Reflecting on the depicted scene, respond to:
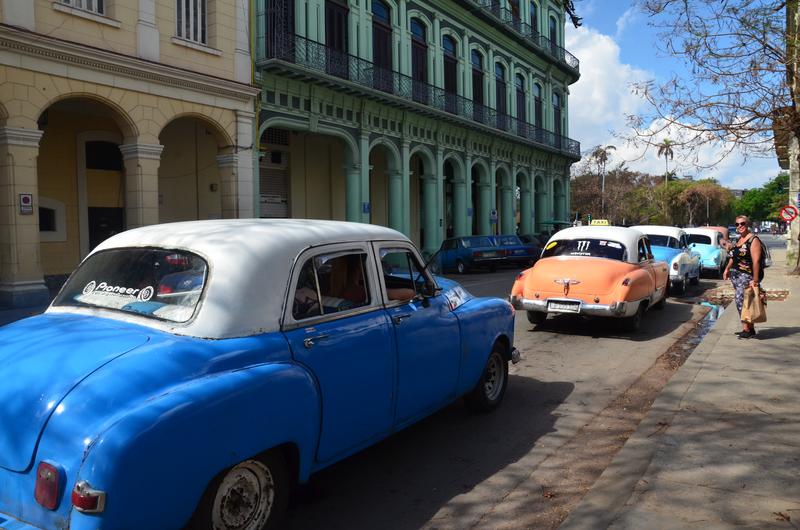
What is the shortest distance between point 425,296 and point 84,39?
43.8 ft

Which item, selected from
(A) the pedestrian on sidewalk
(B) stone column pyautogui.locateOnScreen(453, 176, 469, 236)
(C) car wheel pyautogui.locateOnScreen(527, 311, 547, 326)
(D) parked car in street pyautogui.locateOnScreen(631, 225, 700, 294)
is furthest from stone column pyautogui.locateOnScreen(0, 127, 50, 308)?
(B) stone column pyautogui.locateOnScreen(453, 176, 469, 236)

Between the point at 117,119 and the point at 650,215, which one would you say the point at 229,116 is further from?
the point at 650,215

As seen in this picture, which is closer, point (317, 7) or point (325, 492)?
point (325, 492)

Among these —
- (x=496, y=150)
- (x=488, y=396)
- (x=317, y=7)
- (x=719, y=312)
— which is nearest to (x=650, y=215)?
(x=496, y=150)

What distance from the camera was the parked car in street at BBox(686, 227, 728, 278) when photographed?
19.8 m

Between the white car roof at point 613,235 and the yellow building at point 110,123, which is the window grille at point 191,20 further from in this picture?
the white car roof at point 613,235

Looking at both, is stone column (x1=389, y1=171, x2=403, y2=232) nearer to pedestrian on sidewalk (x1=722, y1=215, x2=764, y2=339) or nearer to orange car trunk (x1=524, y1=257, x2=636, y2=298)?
orange car trunk (x1=524, y1=257, x2=636, y2=298)

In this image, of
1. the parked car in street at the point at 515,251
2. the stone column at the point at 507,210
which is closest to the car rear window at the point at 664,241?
the parked car in street at the point at 515,251

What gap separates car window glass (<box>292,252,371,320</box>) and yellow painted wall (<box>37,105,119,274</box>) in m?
15.6

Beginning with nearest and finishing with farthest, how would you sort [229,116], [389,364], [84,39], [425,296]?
[389,364]
[425,296]
[84,39]
[229,116]

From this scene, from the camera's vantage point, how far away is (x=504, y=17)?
34.8 metres

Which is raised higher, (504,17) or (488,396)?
(504,17)

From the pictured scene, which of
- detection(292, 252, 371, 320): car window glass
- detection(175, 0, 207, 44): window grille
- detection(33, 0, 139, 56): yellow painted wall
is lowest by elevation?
detection(292, 252, 371, 320): car window glass

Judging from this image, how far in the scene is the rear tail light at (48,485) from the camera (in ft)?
8.93
